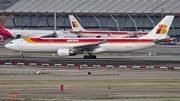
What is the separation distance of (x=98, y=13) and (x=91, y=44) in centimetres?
8596

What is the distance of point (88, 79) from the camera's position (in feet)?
160

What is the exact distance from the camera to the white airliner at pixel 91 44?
76562mm

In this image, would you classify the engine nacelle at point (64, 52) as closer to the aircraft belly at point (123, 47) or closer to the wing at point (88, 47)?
the wing at point (88, 47)

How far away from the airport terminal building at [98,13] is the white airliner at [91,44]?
2579 inches

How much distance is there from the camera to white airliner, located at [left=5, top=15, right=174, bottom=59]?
7656cm

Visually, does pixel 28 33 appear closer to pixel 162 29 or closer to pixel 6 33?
pixel 6 33

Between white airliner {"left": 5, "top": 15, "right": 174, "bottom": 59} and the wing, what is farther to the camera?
the wing

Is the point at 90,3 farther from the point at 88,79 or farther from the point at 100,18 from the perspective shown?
the point at 88,79

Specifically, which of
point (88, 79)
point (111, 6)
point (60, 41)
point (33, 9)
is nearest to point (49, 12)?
point (33, 9)

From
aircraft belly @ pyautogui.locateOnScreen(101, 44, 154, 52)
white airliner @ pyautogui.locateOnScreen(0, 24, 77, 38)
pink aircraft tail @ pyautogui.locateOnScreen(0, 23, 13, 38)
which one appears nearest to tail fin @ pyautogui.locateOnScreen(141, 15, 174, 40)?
aircraft belly @ pyautogui.locateOnScreen(101, 44, 154, 52)

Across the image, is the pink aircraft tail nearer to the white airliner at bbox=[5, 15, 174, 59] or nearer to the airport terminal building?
the airport terminal building

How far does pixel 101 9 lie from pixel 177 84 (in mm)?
120858

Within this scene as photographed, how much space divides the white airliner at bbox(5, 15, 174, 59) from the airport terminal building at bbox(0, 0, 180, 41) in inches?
2579

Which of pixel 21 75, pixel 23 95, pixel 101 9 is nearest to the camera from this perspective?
pixel 23 95
